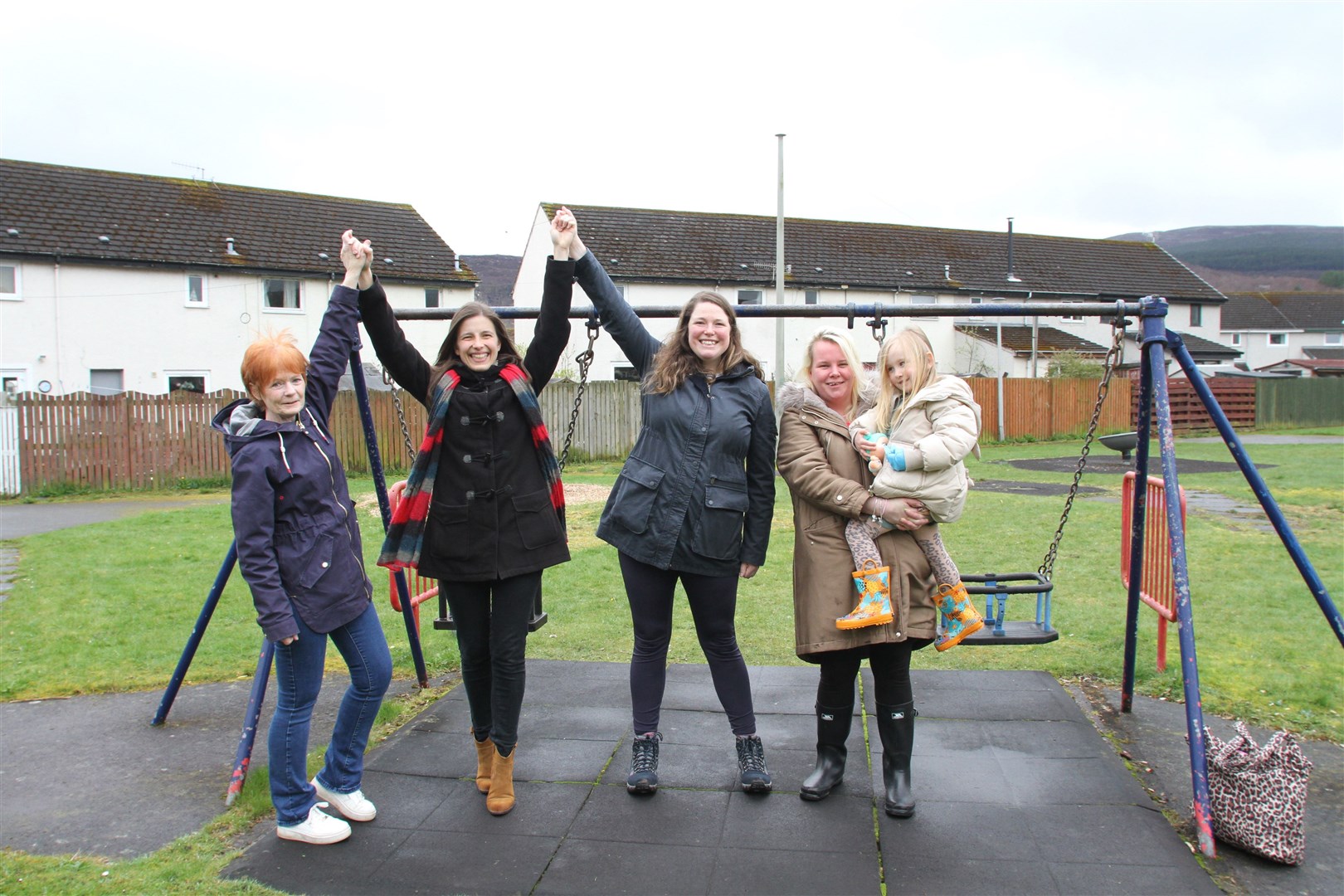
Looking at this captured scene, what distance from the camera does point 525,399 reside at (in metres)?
3.77

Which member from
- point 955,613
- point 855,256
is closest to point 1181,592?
point 955,613

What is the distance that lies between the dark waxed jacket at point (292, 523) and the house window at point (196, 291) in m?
24.3

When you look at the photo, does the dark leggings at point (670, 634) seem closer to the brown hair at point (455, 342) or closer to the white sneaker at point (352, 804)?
the brown hair at point (455, 342)

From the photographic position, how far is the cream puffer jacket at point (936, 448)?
11.5ft

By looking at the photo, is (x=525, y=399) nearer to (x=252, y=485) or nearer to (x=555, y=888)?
(x=252, y=485)

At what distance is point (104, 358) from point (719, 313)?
81.9 feet

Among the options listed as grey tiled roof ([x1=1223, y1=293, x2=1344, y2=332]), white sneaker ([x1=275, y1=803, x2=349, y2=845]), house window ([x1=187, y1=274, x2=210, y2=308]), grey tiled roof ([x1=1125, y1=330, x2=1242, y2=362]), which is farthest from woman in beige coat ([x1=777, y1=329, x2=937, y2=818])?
grey tiled roof ([x1=1223, y1=293, x2=1344, y2=332])

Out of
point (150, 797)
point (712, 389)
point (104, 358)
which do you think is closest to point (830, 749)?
point (712, 389)

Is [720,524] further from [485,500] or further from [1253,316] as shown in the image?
[1253,316]

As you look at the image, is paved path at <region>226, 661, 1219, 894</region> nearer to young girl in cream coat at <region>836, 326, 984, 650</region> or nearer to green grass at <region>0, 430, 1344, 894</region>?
green grass at <region>0, 430, 1344, 894</region>

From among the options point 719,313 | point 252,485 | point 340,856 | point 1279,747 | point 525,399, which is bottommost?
point 340,856

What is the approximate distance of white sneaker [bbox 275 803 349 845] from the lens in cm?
349

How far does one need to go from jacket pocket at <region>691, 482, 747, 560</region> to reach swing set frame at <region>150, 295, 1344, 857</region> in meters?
1.08

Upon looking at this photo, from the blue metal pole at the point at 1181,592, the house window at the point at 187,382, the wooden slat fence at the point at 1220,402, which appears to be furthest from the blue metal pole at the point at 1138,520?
the wooden slat fence at the point at 1220,402
